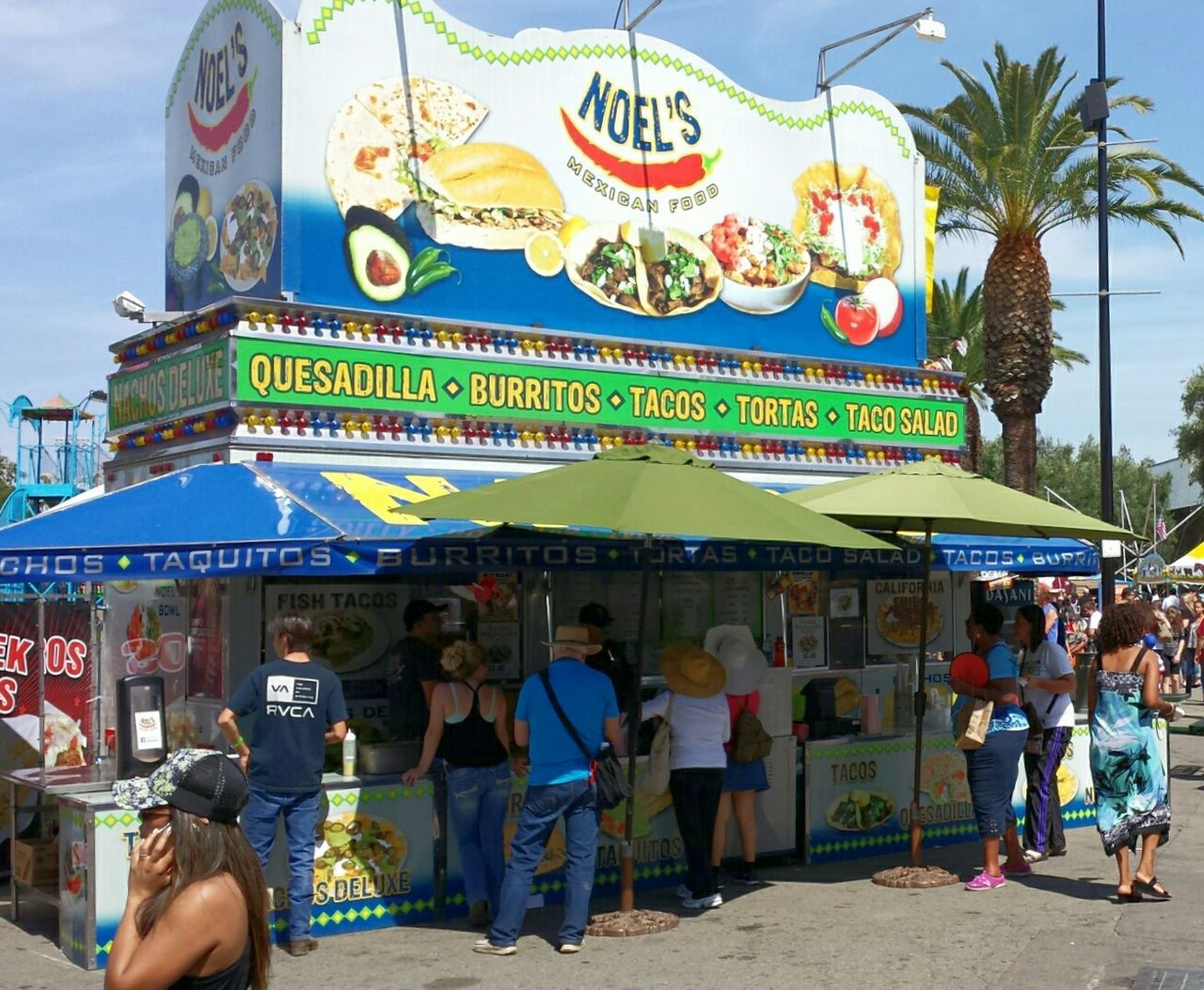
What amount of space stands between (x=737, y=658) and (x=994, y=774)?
5.56ft

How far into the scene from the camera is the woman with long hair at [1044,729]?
1038 centimetres

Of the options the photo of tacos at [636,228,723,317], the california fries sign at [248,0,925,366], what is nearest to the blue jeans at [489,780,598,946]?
the california fries sign at [248,0,925,366]

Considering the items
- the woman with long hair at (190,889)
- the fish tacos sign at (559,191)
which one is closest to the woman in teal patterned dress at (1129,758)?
the fish tacos sign at (559,191)

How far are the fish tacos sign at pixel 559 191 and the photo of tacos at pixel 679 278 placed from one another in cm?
2

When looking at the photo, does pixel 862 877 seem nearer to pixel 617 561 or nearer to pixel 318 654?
pixel 617 561

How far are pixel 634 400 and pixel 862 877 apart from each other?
357 centimetres

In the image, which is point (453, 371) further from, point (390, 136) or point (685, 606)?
point (685, 606)

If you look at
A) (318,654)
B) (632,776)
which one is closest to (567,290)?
(318,654)

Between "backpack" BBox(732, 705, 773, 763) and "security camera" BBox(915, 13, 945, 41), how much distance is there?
5.74 meters

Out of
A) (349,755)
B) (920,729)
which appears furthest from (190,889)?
(920,729)

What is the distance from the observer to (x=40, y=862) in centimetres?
878

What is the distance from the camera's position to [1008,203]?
23406 millimetres

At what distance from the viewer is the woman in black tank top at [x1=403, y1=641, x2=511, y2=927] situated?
869 cm

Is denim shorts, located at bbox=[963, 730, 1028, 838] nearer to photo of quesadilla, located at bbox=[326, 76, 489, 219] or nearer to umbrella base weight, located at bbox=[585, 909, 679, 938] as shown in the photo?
umbrella base weight, located at bbox=[585, 909, 679, 938]
